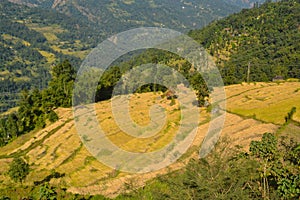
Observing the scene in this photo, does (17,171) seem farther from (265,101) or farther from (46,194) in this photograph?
(265,101)

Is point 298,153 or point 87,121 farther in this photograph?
point 87,121

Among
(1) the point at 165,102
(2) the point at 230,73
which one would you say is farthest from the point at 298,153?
(2) the point at 230,73

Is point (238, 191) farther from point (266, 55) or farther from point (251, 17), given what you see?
point (251, 17)

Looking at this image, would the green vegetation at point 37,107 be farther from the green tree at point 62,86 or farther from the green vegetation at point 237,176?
the green vegetation at point 237,176

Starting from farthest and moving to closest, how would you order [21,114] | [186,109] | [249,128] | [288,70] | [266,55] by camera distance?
[266,55] < [288,70] < [21,114] < [186,109] < [249,128]

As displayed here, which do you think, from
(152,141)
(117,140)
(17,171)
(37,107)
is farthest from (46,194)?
(37,107)

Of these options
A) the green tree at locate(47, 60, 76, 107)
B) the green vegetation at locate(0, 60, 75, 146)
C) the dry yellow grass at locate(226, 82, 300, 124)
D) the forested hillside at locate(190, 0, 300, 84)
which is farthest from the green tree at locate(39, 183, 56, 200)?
the forested hillside at locate(190, 0, 300, 84)
